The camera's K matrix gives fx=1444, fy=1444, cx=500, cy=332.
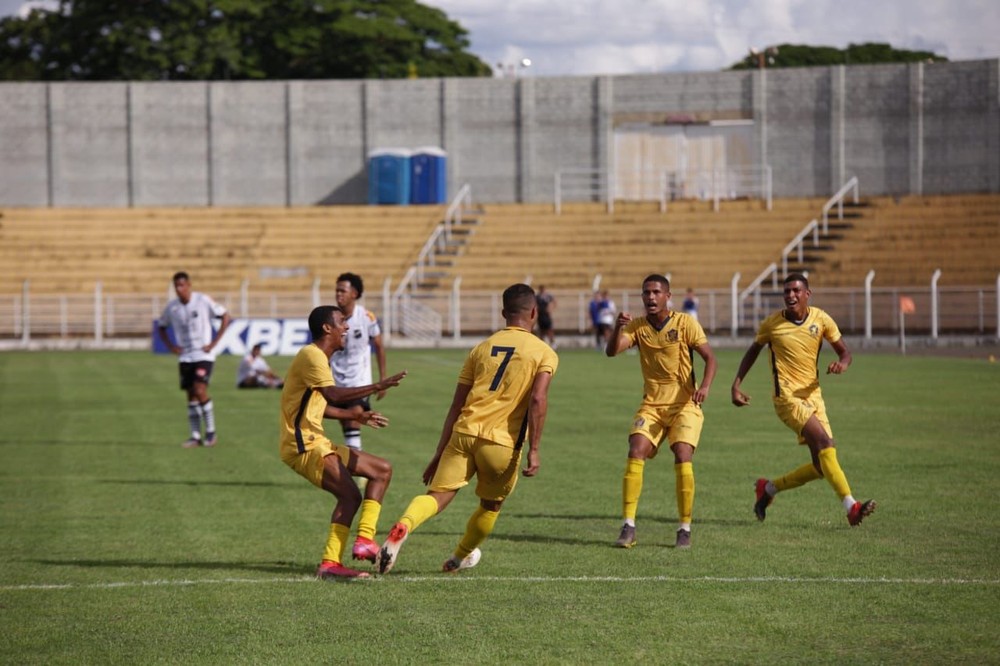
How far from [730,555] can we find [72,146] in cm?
5540

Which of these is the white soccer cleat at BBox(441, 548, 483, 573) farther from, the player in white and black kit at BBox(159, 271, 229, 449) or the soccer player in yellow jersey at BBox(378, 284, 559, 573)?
the player in white and black kit at BBox(159, 271, 229, 449)

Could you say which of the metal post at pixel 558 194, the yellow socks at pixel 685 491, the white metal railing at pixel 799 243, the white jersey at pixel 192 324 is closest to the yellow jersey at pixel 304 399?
the yellow socks at pixel 685 491

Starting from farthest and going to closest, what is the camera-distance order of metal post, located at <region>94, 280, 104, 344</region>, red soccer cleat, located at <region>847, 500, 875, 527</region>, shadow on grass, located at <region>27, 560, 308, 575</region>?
metal post, located at <region>94, 280, 104, 344</region>
red soccer cleat, located at <region>847, 500, 875, 527</region>
shadow on grass, located at <region>27, 560, 308, 575</region>

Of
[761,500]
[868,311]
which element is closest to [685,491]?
[761,500]

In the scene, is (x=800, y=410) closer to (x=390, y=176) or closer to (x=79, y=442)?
(x=79, y=442)

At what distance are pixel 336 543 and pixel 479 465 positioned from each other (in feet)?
3.69

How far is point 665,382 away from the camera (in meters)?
11.3

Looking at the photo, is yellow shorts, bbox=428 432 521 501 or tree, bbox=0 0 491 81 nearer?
yellow shorts, bbox=428 432 521 501

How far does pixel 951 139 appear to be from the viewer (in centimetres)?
5569

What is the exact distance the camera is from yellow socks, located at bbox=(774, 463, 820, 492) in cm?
1166

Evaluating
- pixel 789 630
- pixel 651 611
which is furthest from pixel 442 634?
pixel 789 630

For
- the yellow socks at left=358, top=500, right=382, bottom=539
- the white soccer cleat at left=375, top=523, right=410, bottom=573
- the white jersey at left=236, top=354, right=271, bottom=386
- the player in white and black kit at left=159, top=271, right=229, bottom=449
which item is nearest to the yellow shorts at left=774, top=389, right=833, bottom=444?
the yellow socks at left=358, top=500, right=382, bottom=539

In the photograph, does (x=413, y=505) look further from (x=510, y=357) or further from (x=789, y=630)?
(x=789, y=630)

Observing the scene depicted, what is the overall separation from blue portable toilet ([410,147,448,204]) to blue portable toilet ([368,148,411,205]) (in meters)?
0.25
